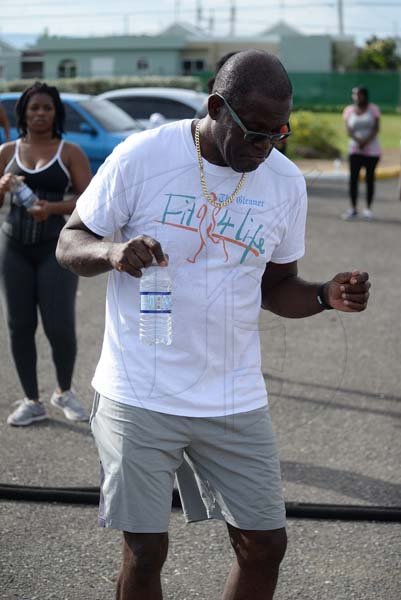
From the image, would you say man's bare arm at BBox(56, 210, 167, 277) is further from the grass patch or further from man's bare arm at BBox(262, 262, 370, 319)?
the grass patch

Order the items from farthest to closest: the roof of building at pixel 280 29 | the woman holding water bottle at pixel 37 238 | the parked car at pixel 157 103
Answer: the roof of building at pixel 280 29 → the parked car at pixel 157 103 → the woman holding water bottle at pixel 37 238

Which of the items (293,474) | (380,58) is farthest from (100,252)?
(380,58)

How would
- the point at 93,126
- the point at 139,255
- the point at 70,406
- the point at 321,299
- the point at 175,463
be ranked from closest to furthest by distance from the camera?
the point at 139,255, the point at 175,463, the point at 321,299, the point at 70,406, the point at 93,126

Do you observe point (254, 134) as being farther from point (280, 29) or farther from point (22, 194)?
point (280, 29)

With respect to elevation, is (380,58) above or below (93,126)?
below

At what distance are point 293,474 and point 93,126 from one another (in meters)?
12.6

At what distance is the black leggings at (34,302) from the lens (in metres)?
5.96

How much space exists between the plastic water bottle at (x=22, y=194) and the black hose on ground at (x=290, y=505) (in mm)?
1623

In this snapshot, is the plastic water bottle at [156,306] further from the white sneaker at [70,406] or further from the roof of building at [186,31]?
the roof of building at [186,31]

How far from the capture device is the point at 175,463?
3.16m

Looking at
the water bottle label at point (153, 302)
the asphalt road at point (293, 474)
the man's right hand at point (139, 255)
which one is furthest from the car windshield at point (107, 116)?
the man's right hand at point (139, 255)

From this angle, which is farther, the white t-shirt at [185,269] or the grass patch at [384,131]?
the grass patch at [384,131]

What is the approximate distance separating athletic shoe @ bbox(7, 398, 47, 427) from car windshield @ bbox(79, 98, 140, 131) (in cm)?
1165

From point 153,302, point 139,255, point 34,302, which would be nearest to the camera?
point 139,255
